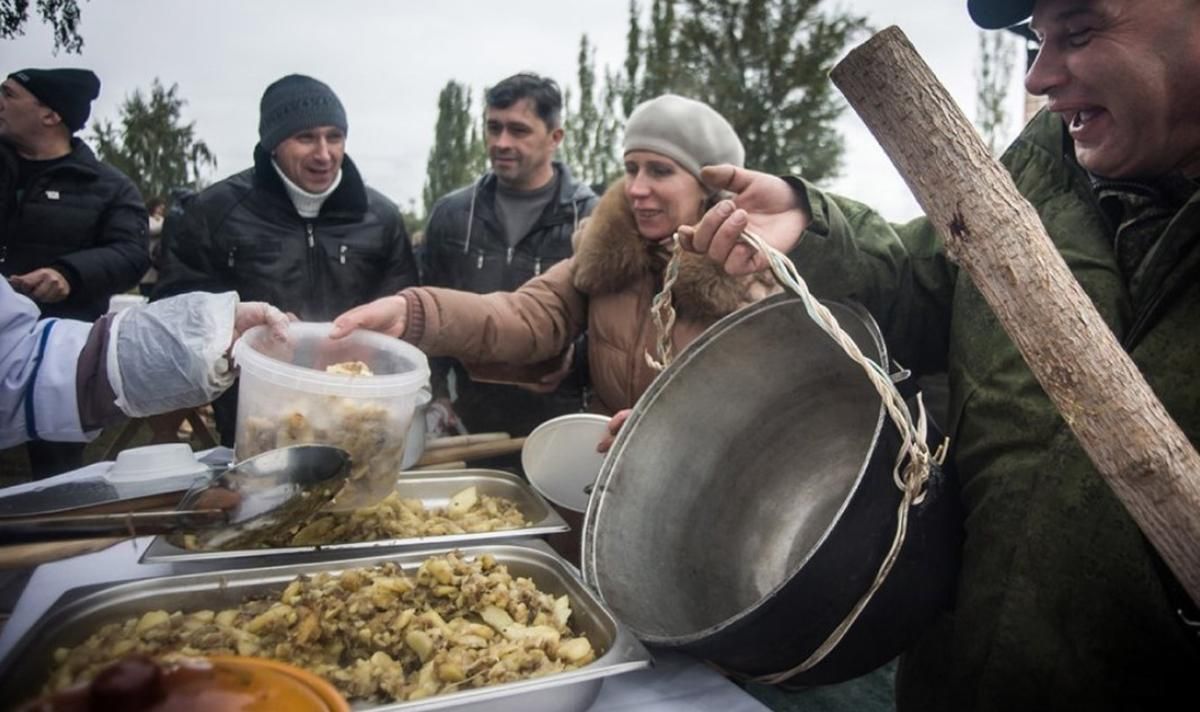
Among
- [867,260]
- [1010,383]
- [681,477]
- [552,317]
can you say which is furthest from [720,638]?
[552,317]

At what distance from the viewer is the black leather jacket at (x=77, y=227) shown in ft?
3.61

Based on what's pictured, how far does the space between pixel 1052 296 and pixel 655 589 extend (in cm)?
74

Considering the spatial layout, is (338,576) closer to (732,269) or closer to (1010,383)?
(732,269)

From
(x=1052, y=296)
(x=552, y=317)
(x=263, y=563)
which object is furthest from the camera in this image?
(x=552, y=317)

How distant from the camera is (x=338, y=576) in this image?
4.06ft

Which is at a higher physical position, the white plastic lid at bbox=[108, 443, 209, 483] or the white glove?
→ the white glove

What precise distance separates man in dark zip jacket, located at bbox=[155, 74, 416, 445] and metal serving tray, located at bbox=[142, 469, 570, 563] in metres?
1.03

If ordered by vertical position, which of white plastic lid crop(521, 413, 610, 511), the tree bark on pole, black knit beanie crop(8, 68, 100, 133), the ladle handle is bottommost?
white plastic lid crop(521, 413, 610, 511)

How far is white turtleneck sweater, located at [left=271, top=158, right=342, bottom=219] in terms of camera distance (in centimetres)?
269

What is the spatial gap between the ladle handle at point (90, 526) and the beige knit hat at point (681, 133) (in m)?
1.84

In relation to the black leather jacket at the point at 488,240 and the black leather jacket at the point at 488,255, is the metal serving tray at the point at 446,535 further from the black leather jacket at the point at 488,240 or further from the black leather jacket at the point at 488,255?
the black leather jacket at the point at 488,240

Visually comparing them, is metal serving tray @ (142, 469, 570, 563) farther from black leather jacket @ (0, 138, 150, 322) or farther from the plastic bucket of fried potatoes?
black leather jacket @ (0, 138, 150, 322)

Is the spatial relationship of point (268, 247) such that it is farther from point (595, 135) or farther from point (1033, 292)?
point (595, 135)

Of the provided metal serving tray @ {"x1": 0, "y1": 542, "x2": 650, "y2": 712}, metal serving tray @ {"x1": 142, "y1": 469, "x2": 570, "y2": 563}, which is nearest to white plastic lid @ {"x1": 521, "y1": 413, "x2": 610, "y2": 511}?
metal serving tray @ {"x1": 142, "y1": 469, "x2": 570, "y2": 563}
